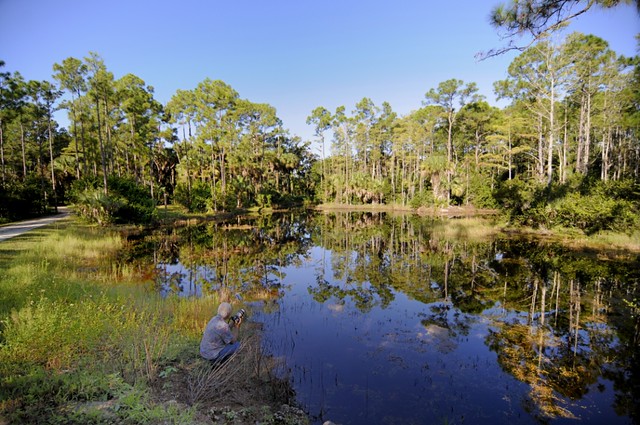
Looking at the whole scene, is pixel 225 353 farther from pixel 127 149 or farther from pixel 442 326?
pixel 127 149

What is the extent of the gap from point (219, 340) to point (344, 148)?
56.6 m

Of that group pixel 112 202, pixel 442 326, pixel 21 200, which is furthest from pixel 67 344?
pixel 21 200

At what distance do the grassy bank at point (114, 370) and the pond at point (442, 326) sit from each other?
4.08 feet

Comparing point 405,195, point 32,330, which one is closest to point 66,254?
point 32,330

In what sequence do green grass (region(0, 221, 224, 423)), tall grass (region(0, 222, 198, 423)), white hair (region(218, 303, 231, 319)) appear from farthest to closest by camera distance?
white hair (region(218, 303, 231, 319))
tall grass (region(0, 222, 198, 423))
green grass (region(0, 221, 224, 423))

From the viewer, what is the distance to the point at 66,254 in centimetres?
1372

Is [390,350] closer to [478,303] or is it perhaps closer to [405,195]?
[478,303]

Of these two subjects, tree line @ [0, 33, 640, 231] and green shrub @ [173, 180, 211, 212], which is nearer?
tree line @ [0, 33, 640, 231]

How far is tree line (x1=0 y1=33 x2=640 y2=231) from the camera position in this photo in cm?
2319

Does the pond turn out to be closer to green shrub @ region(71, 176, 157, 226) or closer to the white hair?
the white hair

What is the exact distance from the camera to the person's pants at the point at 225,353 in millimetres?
5535

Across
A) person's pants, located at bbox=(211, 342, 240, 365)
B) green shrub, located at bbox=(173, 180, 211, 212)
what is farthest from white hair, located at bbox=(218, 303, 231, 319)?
green shrub, located at bbox=(173, 180, 211, 212)

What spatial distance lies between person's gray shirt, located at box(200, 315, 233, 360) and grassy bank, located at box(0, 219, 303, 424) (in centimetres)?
22

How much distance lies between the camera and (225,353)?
18.6 feet
